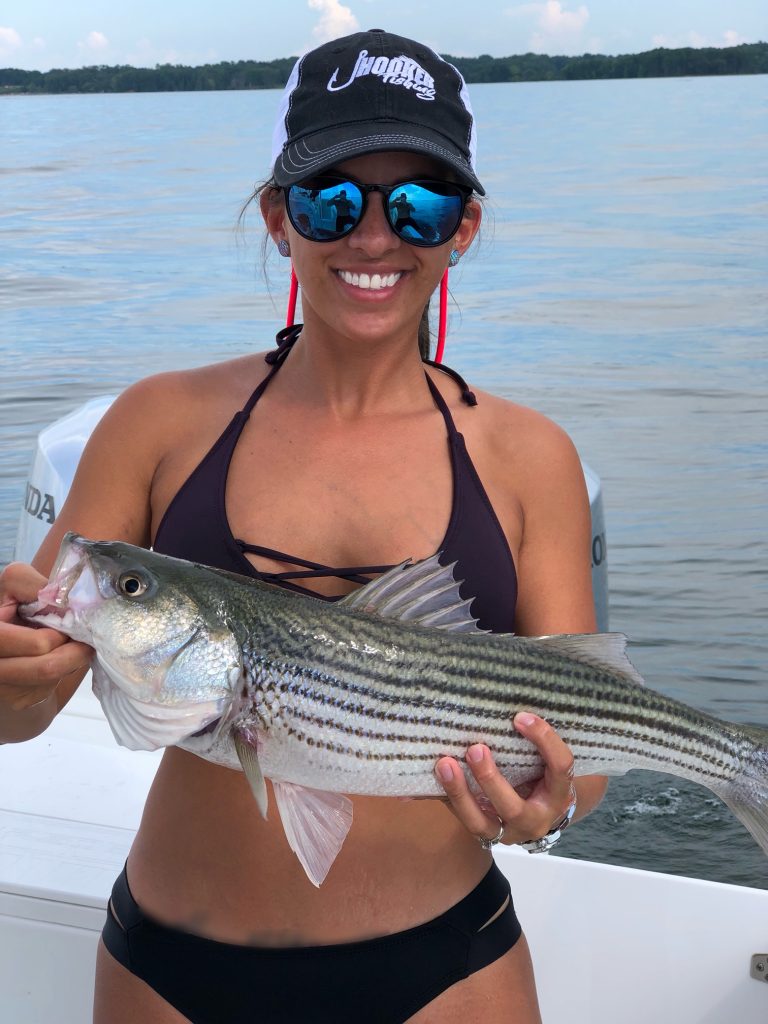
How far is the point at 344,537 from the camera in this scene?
2969 mm

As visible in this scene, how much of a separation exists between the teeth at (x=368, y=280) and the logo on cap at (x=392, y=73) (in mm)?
414

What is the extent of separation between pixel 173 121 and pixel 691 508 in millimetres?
75457

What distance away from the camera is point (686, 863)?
676cm

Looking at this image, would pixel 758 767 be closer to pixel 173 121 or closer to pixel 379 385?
pixel 379 385

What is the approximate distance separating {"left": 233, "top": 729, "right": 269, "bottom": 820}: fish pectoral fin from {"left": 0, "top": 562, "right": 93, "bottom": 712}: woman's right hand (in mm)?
345

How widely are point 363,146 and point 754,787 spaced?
169 cm

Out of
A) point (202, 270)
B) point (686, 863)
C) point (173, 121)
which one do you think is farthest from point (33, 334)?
point (173, 121)

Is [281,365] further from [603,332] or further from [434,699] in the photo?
[603,332]

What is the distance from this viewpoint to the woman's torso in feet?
9.31

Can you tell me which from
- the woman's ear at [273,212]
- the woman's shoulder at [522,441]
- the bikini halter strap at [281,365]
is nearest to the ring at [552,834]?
the woman's shoulder at [522,441]

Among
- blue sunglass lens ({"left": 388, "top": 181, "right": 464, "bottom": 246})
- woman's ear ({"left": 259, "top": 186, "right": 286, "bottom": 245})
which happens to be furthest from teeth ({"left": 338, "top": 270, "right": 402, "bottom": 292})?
woman's ear ({"left": 259, "top": 186, "right": 286, "bottom": 245})

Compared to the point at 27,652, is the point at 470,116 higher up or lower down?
higher up

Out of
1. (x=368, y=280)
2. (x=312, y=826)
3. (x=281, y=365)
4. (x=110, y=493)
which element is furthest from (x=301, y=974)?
(x=368, y=280)

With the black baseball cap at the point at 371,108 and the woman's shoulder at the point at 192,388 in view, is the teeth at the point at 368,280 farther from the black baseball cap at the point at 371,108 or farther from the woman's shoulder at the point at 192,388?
the woman's shoulder at the point at 192,388
